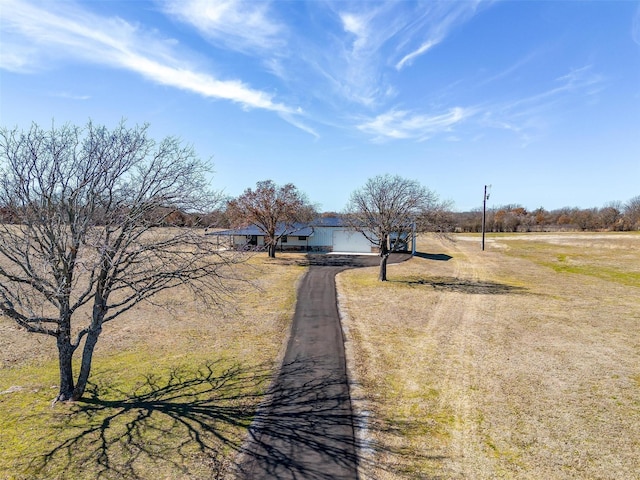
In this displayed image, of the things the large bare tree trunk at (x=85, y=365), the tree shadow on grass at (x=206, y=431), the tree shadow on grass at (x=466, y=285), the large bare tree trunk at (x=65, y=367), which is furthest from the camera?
the tree shadow on grass at (x=466, y=285)

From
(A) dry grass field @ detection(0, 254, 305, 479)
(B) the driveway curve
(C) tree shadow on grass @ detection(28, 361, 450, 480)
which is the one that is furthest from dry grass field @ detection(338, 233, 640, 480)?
(A) dry grass field @ detection(0, 254, 305, 479)

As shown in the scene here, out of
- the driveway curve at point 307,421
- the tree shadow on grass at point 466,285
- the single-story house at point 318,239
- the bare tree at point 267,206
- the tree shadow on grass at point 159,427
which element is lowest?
the driveway curve at point 307,421

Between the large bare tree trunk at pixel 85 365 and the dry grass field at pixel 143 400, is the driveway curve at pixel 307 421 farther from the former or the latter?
the large bare tree trunk at pixel 85 365

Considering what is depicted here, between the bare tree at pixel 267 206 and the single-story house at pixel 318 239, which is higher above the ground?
the bare tree at pixel 267 206

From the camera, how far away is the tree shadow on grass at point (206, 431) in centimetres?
690

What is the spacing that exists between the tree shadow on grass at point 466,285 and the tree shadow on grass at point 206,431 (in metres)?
17.3

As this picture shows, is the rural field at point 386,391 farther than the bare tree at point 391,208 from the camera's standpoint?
No

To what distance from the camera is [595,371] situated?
11.8 metres

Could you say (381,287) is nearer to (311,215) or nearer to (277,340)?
(277,340)

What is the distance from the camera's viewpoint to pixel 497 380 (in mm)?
11031

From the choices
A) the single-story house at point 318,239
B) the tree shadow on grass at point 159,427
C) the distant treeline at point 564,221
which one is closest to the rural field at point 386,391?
the tree shadow on grass at point 159,427

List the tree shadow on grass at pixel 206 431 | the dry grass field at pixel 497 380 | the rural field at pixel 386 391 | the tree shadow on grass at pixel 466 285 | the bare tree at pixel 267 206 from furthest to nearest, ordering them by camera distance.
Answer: the bare tree at pixel 267 206 → the tree shadow on grass at pixel 466 285 → the dry grass field at pixel 497 380 → the rural field at pixel 386 391 → the tree shadow on grass at pixel 206 431

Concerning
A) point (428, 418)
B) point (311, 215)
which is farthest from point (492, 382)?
point (311, 215)

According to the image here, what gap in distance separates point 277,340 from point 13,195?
981cm
